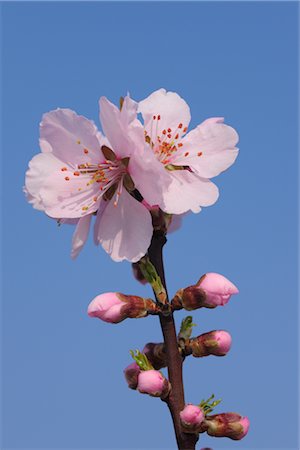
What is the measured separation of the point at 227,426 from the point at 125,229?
83cm

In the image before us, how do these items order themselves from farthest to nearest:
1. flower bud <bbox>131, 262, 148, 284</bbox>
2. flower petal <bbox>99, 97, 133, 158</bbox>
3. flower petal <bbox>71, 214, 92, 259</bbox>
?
flower bud <bbox>131, 262, 148, 284</bbox>
flower petal <bbox>71, 214, 92, 259</bbox>
flower petal <bbox>99, 97, 133, 158</bbox>

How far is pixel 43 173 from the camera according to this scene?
2.77 metres

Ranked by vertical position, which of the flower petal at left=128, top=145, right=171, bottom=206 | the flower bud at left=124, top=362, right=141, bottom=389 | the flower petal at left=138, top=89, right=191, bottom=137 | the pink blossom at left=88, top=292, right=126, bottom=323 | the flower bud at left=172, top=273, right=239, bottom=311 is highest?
the flower petal at left=138, top=89, right=191, bottom=137

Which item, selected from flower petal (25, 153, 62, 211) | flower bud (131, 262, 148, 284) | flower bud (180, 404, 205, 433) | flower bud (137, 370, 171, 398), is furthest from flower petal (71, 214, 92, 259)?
flower bud (180, 404, 205, 433)

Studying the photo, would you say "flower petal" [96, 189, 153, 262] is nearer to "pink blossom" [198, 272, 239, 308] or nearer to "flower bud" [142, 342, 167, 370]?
"pink blossom" [198, 272, 239, 308]

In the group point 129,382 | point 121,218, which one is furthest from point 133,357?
point 121,218

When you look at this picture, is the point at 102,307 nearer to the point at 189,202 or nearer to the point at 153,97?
the point at 189,202

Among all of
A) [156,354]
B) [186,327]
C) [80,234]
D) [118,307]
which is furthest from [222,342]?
[80,234]

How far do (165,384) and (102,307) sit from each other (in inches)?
14.2

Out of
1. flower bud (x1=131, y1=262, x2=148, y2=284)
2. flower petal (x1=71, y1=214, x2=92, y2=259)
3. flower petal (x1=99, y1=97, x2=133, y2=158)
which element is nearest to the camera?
flower petal (x1=99, y1=97, x2=133, y2=158)

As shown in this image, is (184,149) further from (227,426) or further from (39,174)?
(227,426)

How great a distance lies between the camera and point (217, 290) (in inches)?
100.0

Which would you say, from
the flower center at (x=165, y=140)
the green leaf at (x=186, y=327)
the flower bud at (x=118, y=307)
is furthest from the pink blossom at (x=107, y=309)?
the flower center at (x=165, y=140)

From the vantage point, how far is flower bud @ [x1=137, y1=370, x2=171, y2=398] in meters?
2.47
